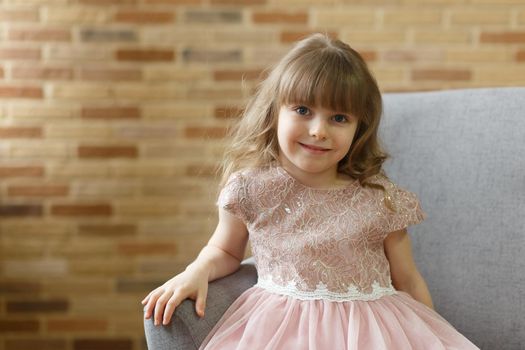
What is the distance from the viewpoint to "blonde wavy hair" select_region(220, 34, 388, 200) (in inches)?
49.0

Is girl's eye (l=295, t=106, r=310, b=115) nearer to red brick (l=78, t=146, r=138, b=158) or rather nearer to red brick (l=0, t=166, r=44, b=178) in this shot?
red brick (l=78, t=146, r=138, b=158)

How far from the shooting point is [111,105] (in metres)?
2.04

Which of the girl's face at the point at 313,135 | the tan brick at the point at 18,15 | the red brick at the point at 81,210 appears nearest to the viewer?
the girl's face at the point at 313,135

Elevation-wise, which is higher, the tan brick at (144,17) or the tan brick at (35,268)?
the tan brick at (144,17)

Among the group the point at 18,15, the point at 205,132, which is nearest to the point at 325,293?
the point at 205,132

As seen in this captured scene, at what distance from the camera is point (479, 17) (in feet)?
6.56

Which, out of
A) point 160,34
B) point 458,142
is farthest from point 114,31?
point 458,142

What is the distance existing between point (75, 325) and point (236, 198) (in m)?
1.12

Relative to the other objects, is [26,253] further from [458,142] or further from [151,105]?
[458,142]

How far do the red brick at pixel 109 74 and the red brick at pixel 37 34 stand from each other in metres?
0.14

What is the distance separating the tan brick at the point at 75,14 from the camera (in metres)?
1.99

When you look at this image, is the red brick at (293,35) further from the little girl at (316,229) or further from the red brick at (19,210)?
the red brick at (19,210)

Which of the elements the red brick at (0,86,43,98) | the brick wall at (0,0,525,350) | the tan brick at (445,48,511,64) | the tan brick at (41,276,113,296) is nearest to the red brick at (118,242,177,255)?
the brick wall at (0,0,525,350)

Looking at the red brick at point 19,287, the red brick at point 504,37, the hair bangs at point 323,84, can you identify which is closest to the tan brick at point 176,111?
the red brick at point 19,287
